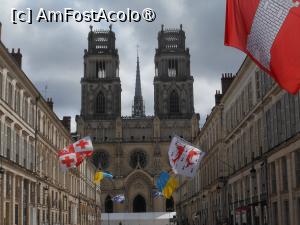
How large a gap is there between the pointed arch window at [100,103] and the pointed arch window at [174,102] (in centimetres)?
1399

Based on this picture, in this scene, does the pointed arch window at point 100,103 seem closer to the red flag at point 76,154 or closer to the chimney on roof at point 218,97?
the chimney on roof at point 218,97

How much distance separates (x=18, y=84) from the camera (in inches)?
1585

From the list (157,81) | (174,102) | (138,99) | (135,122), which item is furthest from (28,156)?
(138,99)

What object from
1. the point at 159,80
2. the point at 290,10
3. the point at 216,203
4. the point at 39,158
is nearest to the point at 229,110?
the point at 216,203

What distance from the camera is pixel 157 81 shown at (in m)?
122

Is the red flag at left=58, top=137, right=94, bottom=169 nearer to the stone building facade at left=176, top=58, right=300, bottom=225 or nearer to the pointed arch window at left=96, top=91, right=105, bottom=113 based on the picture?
the stone building facade at left=176, top=58, right=300, bottom=225

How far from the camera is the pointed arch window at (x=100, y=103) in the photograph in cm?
12119

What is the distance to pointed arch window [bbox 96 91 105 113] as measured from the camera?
398ft

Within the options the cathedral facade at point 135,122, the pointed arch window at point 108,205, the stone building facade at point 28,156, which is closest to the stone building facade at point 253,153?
the stone building facade at point 28,156

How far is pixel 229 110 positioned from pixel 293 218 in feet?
72.1

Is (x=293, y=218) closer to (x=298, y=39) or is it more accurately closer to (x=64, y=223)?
(x=298, y=39)

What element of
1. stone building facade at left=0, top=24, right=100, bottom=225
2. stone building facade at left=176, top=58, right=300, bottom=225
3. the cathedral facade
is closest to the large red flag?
stone building facade at left=176, top=58, right=300, bottom=225

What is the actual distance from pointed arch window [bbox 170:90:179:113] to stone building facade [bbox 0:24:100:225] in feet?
180

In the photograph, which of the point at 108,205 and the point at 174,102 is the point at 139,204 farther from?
the point at 174,102
